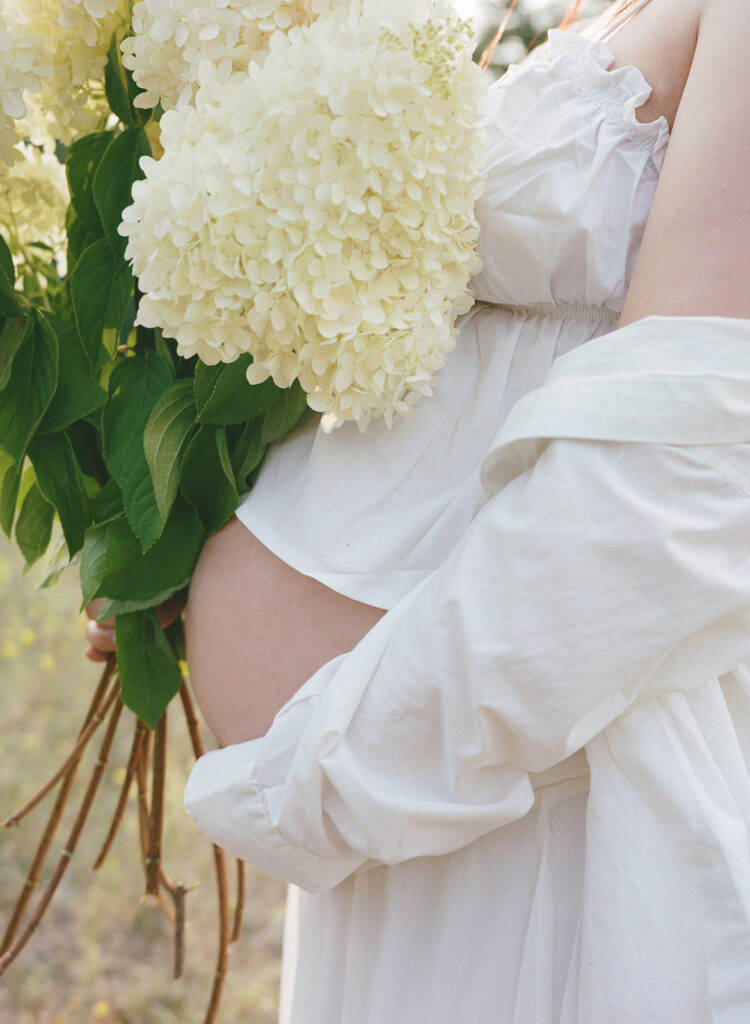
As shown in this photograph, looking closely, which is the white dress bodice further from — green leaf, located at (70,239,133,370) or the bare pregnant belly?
green leaf, located at (70,239,133,370)

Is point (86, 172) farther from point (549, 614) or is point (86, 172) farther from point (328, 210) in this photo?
point (549, 614)

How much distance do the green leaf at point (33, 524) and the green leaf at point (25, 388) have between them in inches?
5.8

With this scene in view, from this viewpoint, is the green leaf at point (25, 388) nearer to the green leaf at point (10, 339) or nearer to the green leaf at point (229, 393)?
the green leaf at point (10, 339)

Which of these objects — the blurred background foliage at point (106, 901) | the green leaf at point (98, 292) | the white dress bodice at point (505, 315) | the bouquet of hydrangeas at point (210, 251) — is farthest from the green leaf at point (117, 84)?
the blurred background foliage at point (106, 901)

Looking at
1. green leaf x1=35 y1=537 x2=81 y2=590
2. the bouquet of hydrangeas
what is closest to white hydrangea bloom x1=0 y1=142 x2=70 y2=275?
the bouquet of hydrangeas

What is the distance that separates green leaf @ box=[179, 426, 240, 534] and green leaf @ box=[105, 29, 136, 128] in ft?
1.04

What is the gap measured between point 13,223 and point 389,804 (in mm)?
775

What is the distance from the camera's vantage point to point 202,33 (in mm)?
742

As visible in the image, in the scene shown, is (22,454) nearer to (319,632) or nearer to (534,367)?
(319,632)

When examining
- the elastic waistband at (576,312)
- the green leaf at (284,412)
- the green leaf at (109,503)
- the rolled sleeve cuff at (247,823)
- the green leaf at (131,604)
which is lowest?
the rolled sleeve cuff at (247,823)

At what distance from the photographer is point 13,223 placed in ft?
3.47

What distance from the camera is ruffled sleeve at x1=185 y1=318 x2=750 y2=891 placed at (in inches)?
23.7

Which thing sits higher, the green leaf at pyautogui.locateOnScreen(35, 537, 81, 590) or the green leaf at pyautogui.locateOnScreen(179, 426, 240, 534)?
the green leaf at pyautogui.locateOnScreen(179, 426, 240, 534)

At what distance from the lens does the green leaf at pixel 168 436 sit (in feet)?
A: 2.75
